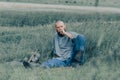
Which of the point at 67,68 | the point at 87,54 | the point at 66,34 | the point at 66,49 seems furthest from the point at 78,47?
the point at 87,54

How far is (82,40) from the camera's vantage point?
34.5 ft

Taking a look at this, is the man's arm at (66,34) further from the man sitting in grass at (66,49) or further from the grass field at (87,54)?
the grass field at (87,54)

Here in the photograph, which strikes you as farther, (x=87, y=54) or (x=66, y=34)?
(x=87, y=54)

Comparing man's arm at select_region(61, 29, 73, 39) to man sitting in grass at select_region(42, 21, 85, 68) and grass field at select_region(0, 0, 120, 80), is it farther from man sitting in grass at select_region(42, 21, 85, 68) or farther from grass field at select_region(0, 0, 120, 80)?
grass field at select_region(0, 0, 120, 80)

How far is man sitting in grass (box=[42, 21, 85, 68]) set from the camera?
34.6 ft

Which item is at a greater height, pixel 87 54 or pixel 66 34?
pixel 66 34

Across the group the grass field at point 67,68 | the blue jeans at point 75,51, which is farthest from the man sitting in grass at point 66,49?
the grass field at point 67,68

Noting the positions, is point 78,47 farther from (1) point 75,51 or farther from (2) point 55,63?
(2) point 55,63

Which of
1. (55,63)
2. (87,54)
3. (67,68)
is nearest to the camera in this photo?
(67,68)

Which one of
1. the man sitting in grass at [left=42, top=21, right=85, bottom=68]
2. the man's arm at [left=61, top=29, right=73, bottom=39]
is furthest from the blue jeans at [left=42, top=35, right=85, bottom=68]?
the man's arm at [left=61, top=29, right=73, bottom=39]

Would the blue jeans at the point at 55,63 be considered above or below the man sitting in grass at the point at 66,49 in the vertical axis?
below

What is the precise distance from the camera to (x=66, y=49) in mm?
10711

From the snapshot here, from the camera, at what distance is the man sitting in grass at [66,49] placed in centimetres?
1054

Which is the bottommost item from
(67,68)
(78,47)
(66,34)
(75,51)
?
(67,68)
